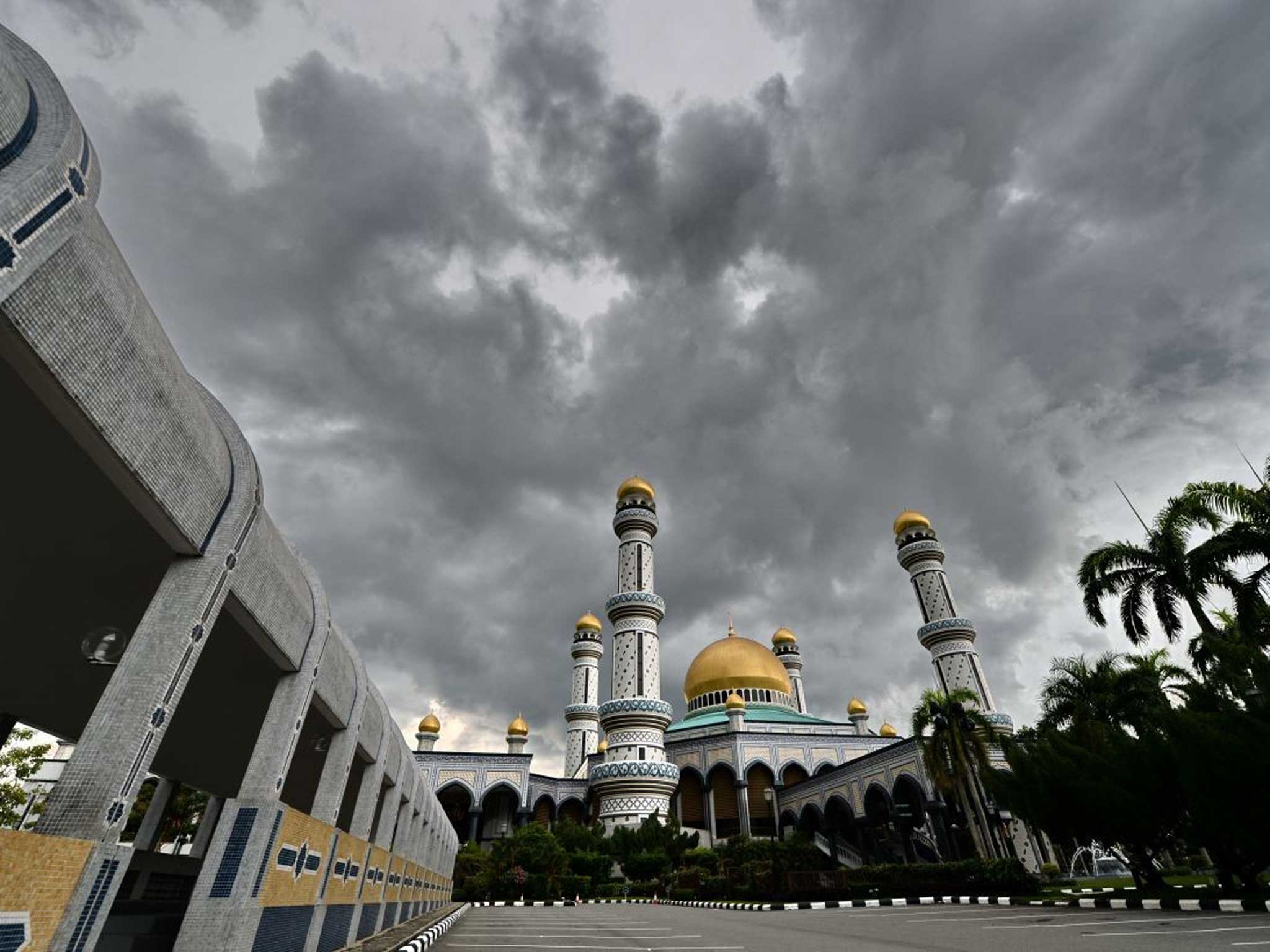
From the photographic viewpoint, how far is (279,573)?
731cm

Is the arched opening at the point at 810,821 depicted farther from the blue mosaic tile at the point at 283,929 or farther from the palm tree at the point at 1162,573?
the blue mosaic tile at the point at 283,929

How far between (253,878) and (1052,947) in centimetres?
896

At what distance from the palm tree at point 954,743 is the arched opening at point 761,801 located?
24.3m

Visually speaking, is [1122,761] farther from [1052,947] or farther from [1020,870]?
[1052,947]

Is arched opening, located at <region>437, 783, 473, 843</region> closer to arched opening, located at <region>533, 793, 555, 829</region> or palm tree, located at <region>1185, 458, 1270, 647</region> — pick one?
arched opening, located at <region>533, 793, 555, 829</region>

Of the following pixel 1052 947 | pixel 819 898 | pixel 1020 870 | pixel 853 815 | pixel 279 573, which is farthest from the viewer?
pixel 853 815

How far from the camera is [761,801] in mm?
47250

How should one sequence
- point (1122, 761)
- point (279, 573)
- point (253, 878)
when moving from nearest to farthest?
1. point (253, 878)
2. point (279, 573)
3. point (1122, 761)

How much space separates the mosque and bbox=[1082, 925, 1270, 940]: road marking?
70.7 feet

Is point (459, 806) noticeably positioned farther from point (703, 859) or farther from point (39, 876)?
point (39, 876)

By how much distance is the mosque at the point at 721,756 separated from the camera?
121 feet

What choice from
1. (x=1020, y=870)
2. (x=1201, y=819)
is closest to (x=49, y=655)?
(x=1201, y=819)

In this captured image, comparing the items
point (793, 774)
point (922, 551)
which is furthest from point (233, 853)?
point (793, 774)

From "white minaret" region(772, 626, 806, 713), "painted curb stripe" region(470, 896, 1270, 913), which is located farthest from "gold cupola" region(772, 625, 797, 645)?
"painted curb stripe" region(470, 896, 1270, 913)
